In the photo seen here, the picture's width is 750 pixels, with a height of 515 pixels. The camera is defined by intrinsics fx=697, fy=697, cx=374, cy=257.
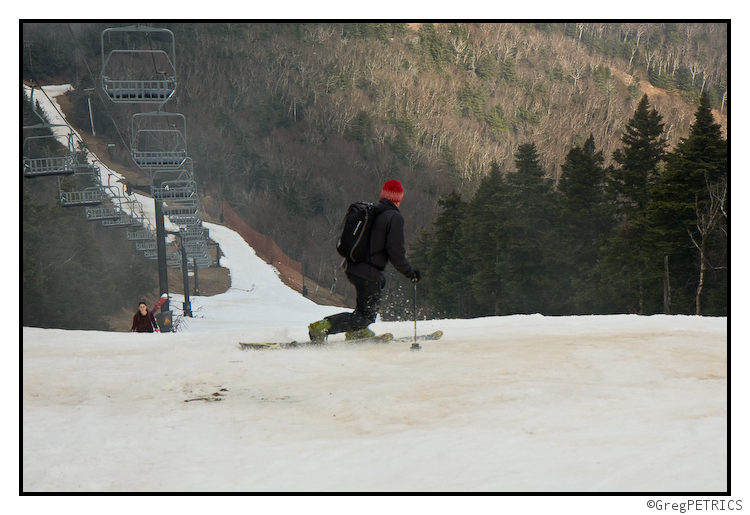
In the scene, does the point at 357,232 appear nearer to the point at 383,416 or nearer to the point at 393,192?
the point at 393,192

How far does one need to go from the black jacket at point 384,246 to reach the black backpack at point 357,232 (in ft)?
0.15

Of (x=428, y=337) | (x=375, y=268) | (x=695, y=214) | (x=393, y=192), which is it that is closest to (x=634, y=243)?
(x=695, y=214)

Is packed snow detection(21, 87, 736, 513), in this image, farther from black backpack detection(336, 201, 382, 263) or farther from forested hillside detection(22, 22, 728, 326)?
forested hillside detection(22, 22, 728, 326)

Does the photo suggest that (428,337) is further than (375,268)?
Yes

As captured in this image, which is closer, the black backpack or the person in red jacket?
the black backpack

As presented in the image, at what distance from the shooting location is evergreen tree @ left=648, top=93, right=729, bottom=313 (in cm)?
2503

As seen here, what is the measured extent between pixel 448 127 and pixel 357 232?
120528mm

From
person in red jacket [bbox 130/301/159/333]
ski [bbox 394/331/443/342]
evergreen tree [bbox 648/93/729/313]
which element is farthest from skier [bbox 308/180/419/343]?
evergreen tree [bbox 648/93/729/313]

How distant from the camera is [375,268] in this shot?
611 cm

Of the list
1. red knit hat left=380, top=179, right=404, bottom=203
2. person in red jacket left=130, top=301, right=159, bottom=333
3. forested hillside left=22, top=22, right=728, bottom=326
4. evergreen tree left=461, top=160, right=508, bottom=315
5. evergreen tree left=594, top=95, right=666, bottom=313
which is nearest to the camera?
red knit hat left=380, top=179, right=404, bottom=203

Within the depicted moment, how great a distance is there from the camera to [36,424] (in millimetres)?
3711

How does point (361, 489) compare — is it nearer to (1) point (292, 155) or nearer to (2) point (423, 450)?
(2) point (423, 450)

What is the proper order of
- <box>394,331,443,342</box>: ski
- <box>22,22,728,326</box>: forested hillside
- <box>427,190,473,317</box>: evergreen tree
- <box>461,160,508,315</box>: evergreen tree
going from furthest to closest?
<box>427,190,473,317</box>: evergreen tree
<box>461,160,508,315</box>: evergreen tree
<box>22,22,728,326</box>: forested hillside
<box>394,331,443,342</box>: ski

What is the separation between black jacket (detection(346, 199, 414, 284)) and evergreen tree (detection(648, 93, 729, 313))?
2107cm
